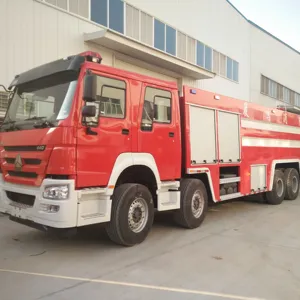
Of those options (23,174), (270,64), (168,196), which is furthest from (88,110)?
(270,64)

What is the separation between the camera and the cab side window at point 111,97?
562cm

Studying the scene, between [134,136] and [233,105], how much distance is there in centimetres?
367

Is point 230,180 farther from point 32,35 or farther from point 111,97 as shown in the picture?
point 32,35

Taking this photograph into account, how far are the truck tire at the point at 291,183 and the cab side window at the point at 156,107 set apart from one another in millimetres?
6260

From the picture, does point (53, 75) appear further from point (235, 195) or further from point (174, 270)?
point (235, 195)

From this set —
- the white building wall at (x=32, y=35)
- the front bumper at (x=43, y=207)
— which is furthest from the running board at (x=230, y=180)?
the white building wall at (x=32, y=35)

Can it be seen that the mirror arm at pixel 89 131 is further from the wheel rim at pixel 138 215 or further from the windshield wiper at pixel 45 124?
the wheel rim at pixel 138 215

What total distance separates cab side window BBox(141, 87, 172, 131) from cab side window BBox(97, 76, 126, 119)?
534 millimetres

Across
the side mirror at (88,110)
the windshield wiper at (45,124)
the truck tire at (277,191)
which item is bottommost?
the truck tire at (277,191)

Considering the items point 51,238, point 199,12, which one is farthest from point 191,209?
point 199,12

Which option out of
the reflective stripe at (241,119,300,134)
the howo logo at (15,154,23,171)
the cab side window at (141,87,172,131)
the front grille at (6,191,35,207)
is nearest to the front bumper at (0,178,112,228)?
the front grille at (6,191,35,207)

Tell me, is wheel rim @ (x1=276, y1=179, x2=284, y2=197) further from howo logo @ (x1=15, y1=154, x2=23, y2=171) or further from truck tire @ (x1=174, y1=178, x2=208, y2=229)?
howo logo @ (x1=15, y1=154, x2=23, y2=171)

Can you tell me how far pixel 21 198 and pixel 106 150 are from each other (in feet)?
5.22

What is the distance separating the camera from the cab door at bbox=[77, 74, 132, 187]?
5.33m
